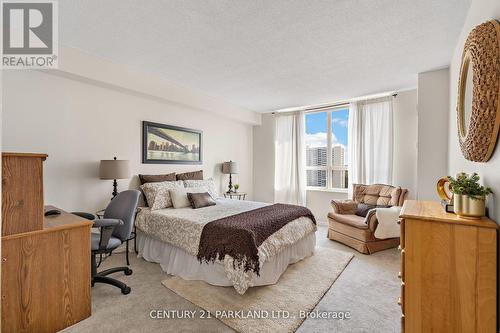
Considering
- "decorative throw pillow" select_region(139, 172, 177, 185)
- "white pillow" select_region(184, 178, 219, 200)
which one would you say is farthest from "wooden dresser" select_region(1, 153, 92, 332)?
"white pillow" select_region(184, 178, 219, 200)

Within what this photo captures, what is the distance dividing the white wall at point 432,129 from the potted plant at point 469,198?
231 centimetres

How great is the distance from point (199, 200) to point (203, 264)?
1.08m

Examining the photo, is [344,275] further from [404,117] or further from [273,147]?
[273,147]

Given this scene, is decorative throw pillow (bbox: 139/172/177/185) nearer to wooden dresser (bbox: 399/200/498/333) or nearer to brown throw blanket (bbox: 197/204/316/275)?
brown throw blanket (bbox: 197/204/316/275)

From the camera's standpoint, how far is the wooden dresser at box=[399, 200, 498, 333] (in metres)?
1.32

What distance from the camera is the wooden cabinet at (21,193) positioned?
169cm

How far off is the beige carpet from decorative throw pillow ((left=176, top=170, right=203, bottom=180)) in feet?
5.85

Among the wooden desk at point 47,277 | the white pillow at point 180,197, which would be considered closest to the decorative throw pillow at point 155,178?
the white pillow at point 180,197

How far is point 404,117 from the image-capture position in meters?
4.29

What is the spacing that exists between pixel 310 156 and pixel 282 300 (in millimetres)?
3772

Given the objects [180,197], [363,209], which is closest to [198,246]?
[180,197]

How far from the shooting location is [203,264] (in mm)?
2658

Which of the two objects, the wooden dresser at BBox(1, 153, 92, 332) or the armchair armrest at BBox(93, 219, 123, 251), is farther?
the armchair armrest at BBox(93, 219, 123, 251)

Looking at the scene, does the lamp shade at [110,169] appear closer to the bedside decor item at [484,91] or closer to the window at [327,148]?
the bedside decor item at [484,91]
